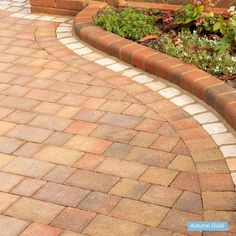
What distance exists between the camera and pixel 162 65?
15.6 ft

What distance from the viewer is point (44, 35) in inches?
239

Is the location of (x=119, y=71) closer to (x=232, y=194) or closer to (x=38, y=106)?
(x=38, y=106)

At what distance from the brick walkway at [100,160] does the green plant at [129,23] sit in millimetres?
689

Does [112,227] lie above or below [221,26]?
below

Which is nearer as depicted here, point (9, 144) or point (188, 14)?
point (9, 144)

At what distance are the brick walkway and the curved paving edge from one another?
25 centimetres

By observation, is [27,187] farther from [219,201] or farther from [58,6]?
[58,6]

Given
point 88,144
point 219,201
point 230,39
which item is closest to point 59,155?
point 88,144

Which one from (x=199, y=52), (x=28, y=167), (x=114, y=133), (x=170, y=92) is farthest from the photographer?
(x=199, y=52)

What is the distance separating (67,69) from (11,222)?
2392mm

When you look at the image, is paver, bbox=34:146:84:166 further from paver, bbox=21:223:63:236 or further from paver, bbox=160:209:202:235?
paver, bbox=160:209:202:235

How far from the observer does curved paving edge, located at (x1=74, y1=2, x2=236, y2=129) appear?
4.07 meters

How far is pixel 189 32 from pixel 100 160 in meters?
2.30

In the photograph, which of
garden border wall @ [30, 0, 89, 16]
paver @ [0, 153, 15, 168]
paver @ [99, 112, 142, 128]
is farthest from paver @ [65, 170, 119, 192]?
garden border wall @ [30, 0, 89, 16]
